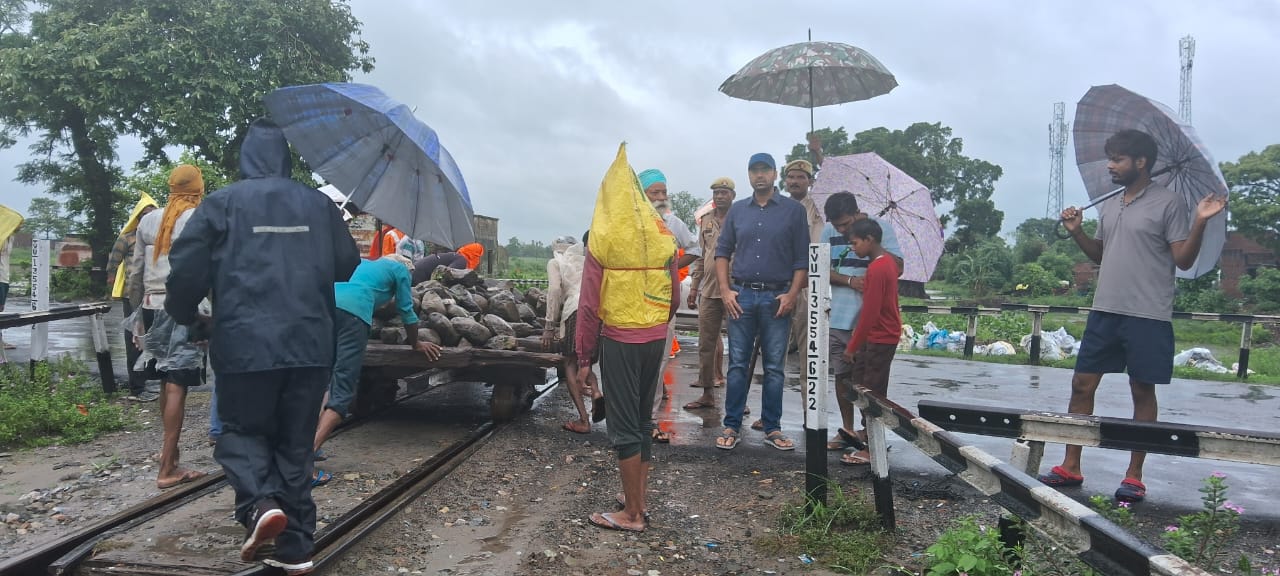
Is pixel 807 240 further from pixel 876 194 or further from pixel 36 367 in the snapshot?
pixel 36 367

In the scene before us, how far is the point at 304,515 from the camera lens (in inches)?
131

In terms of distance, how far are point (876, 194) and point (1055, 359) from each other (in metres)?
7.83

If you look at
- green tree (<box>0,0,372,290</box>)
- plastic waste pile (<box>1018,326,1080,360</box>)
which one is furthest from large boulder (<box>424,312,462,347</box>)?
green tree (<box>0,0,372,290</box>)

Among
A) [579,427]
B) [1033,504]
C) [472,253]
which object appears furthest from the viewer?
[472,253]

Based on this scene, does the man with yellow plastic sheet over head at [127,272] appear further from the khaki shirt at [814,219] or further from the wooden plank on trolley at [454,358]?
the khaki shirt at [814,219]

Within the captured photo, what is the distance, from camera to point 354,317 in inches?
190

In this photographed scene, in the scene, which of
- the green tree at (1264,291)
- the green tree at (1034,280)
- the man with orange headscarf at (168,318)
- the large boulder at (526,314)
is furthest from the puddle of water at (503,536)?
the green tree at (1034,280)

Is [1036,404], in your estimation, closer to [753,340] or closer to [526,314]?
[753,340]

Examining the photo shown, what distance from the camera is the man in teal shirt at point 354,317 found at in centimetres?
478

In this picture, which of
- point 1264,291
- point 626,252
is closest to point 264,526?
point 626,252

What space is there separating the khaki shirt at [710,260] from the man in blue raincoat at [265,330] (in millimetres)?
3623

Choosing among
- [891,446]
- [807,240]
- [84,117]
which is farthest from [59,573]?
[84,117]

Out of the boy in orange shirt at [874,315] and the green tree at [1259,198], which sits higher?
the green tree at [1259,198]

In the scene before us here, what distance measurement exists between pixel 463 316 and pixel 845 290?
3.04m
